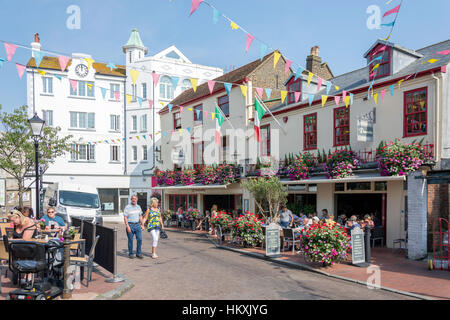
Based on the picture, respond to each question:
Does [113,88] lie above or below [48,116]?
above

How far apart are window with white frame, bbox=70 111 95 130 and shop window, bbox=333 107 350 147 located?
939 inches

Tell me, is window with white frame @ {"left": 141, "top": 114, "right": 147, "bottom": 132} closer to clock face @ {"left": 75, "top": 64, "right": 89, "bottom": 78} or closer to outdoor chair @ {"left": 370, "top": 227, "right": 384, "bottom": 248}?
clock face @ {"left": 75, "top": 64, "right": 89, "bottom": 78}

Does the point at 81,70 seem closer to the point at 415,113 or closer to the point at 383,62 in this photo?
the point at 383,62

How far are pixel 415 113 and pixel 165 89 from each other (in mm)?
24565

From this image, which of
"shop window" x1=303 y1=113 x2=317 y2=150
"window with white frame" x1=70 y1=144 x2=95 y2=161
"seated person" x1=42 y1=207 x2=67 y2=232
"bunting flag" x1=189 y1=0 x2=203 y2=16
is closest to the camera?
"bunting flag" x1=189 y1=0 x2=203 y2=16

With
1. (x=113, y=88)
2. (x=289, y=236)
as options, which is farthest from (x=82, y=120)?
(x=289, y=236)

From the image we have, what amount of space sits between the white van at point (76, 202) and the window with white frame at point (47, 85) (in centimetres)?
1758

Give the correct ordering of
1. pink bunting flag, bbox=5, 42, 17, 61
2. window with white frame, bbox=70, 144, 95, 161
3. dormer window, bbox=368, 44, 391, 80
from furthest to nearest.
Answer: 1. window with white frame, bbox=70, 144, 95, 161
2. dormer window, bbox=368, 44, 391, 80
3. pink bunting flag, bbox=5, 42, 17, 61

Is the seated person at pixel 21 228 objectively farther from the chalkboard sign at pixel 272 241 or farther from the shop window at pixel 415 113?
the shop window at pixel 415 113

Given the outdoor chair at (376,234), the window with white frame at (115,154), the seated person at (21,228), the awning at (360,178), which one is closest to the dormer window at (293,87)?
the awning at (360,178)

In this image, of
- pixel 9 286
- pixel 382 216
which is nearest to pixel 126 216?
pixel 9 286

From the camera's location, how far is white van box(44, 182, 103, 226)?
1598cm

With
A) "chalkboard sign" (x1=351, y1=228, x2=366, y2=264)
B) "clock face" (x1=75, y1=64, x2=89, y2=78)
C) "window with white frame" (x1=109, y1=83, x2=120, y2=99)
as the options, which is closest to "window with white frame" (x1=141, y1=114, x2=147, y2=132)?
"window with white frame" (x1=109, y1=83, x2=120, y2=99)

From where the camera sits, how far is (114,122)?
3425cm
